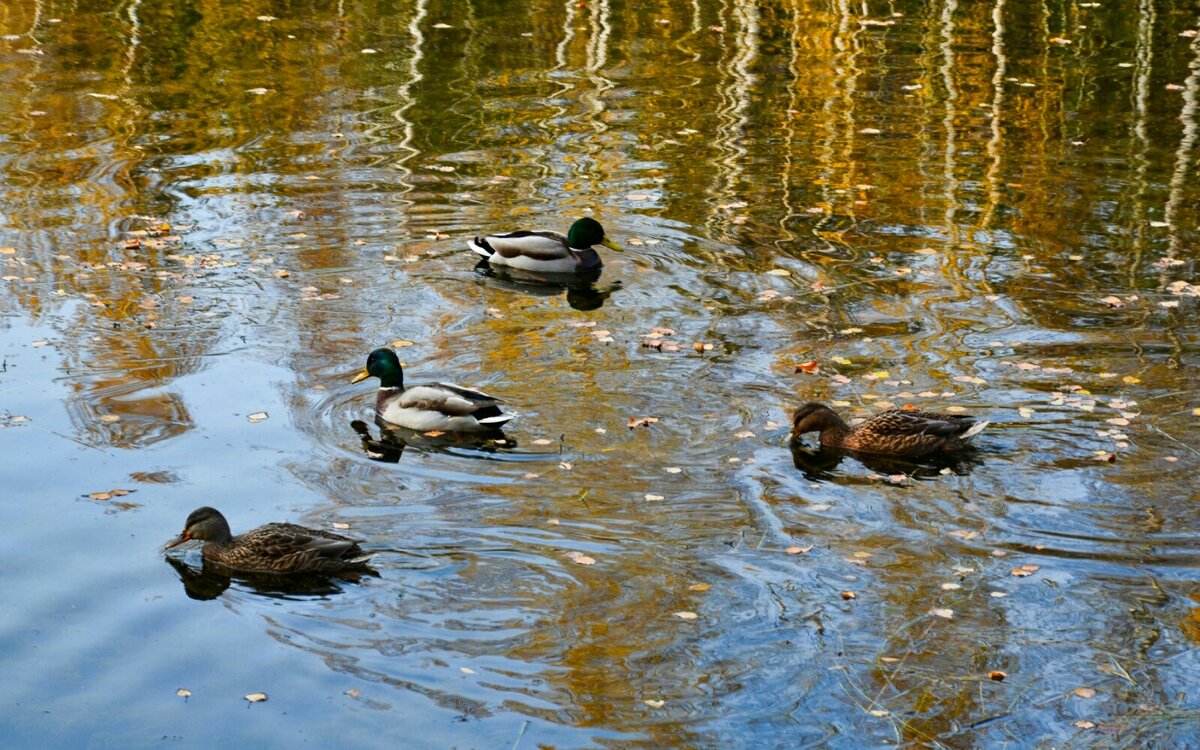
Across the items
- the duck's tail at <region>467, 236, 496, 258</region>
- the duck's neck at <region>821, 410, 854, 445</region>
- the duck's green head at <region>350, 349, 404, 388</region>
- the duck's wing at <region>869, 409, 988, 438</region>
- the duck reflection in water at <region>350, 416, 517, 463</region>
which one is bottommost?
the duck reflection in water at <region>350, 416, 517, 463</region>

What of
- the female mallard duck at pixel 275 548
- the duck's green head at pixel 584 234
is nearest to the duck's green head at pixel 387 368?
the female mallard duck at pixel 275 548

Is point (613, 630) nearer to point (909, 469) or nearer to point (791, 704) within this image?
point (791, 704)

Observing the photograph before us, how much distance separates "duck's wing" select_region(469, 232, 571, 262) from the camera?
14352mm

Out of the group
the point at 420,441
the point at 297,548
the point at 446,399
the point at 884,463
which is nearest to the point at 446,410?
the point at 446,399

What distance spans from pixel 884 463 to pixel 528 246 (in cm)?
496

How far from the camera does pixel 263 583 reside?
8781mm

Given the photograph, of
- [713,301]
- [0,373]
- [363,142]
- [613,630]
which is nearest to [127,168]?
[363,142]

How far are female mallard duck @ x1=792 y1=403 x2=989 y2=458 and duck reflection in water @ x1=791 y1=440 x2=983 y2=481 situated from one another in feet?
0.14

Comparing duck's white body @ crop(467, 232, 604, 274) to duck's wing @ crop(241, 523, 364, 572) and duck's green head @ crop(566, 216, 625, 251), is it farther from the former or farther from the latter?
duck's wing @ crop(241, 523, 364, 572)

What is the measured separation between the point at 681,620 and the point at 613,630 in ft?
1.22

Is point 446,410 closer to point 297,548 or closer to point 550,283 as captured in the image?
point 297,548

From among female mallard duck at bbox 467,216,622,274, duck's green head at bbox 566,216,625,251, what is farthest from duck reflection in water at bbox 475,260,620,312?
duck's green head at bbox 566,216,625,251

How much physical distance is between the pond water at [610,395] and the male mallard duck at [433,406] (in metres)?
0.18

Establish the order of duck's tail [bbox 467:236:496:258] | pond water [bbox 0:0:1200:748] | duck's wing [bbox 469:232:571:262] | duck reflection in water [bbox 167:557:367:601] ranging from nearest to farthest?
1. pond water [bbox 0:0:1200:748]
2. duck reflection in water [bbox 167:557:367:601]
3. duck's wing [bbox 469:232:571:262]
4. duck's tail [bbox 467:236:496:258]
